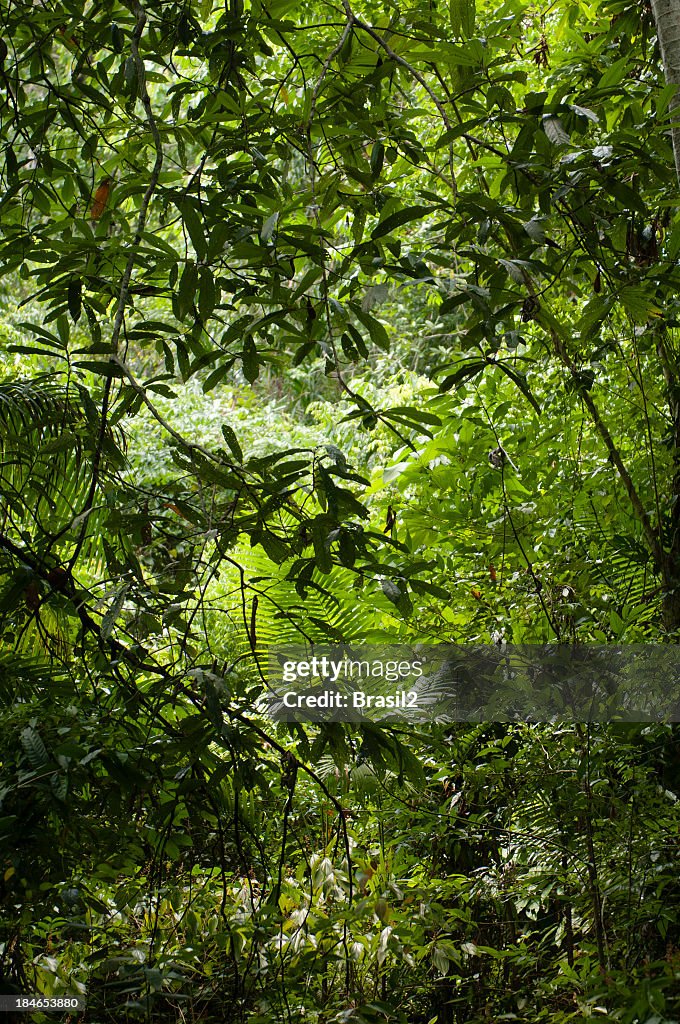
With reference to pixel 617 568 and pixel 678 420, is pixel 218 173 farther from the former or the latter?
pixel 617 568

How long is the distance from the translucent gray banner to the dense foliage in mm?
58

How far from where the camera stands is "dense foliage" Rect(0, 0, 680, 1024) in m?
1.14

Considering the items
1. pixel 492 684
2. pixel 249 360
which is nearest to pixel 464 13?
pixel 249 360

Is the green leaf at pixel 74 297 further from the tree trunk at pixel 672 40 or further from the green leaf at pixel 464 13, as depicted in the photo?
the tree trunk at pixel 672 40

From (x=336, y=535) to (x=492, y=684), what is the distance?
32.5 inches

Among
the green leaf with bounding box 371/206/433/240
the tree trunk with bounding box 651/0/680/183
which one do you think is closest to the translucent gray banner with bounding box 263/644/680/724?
the green leaf with bounding box 371/206/433/240

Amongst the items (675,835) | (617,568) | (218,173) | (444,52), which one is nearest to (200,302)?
(218,173)

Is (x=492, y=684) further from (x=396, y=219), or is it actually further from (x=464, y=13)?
(x=464, y=13)

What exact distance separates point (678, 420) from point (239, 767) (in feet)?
4.53

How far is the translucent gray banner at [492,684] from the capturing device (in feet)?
4.42

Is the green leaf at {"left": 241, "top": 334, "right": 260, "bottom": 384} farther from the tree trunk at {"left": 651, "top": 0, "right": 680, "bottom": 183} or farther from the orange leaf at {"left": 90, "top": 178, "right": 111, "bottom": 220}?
the tree trunk at {"left": 651, "top": 0, "right": 680, "bottom": 183}

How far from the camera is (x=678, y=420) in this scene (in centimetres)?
196

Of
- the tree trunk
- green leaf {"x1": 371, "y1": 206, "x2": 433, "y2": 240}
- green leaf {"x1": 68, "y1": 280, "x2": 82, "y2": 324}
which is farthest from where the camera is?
the tree trunk

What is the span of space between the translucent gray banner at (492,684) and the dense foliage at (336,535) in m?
0.06
